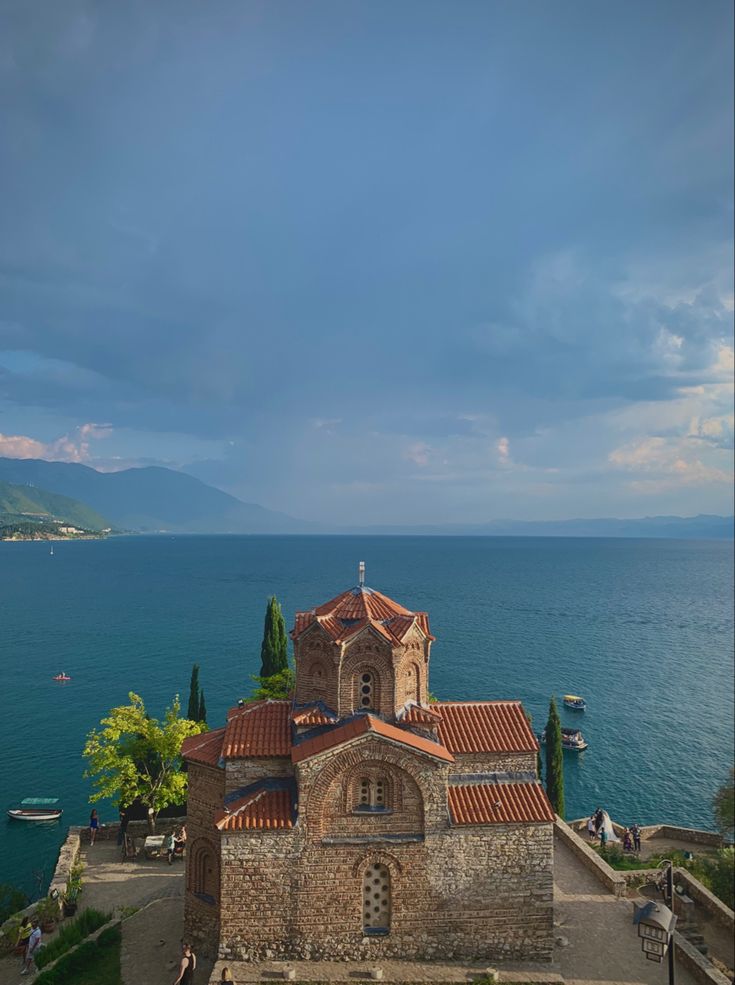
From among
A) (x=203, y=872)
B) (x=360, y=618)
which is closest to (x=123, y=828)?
(x=203, y=872)

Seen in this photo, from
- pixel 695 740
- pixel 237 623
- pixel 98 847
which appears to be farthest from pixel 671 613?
pixel 98 847

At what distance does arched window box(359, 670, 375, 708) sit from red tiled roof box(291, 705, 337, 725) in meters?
1.03

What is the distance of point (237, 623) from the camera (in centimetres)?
8850

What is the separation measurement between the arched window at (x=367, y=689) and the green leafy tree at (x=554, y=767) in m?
17.1

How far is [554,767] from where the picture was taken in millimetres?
31391

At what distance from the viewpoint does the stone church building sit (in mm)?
16484

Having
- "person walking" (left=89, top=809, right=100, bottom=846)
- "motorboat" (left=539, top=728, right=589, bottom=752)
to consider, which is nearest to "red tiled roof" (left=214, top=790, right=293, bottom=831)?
"person walking" (left=89, top=809, right=100, bottom=846)

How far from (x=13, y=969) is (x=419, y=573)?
538 ft

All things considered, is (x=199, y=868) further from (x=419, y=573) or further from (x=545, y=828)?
(x=419, y=573)

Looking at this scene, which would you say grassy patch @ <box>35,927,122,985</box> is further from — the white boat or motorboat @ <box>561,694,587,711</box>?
motorboat @ <box>561,694,587,711</box>

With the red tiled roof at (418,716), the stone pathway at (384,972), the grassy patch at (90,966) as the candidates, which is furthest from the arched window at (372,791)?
the grassy patch at (90,966)

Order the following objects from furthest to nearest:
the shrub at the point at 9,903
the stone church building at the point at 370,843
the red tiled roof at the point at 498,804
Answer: the shrub at the point at 9,903, the red tiled roof at the point at 498,804, the stone church building at the point at 370,843

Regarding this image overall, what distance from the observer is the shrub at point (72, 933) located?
17.6 m

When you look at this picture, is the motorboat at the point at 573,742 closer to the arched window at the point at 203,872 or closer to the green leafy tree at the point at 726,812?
the green leafy tree at the point at 726,812
